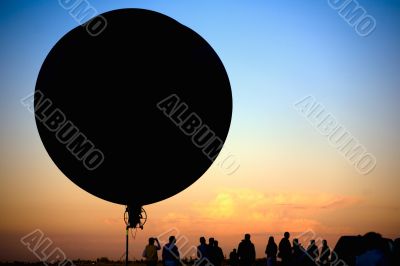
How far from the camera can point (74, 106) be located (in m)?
11.6

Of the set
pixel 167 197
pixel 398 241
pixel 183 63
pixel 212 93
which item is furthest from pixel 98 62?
pixel 398 241

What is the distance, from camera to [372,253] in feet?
27.5

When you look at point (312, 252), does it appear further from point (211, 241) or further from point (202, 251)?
point (202, 251)

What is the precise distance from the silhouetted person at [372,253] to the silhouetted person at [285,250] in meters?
10.6

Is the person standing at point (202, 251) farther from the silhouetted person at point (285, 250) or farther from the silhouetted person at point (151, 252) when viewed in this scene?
the silhouetted person at point (285, 250)

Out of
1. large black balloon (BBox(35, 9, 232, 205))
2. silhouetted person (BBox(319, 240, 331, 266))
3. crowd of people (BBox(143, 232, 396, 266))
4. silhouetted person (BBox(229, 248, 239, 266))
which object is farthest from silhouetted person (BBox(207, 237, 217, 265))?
large black balloon (BBox(35, 9, 232, 205))

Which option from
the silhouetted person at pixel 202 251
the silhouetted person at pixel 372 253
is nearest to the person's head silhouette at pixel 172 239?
the silhouetted person at pixel 202 251

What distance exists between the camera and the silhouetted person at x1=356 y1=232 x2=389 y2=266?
8324mm

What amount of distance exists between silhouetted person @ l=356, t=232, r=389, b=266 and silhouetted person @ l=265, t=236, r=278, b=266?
435 inches

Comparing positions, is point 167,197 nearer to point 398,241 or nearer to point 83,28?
point 83,28

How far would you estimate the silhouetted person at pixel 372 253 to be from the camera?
8324 mm

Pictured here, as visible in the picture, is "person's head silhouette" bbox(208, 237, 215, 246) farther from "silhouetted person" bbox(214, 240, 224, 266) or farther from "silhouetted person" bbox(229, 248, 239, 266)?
"silhouetted person" bbox(229, 248, 239, 266)

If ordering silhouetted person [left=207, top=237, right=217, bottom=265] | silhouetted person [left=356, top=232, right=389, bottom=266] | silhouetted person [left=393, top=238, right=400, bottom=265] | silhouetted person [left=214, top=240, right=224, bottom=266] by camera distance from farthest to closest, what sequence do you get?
silhouetted person [left=214, top=240, right=224, bottom=266] → silhouetted person [left=207, top=237, right=217, bottom=265] → silhouetted person [left=393, top=238, right=400, bottom=265] → silhouetted person [left=356, top=232, right=389, bottom=266]

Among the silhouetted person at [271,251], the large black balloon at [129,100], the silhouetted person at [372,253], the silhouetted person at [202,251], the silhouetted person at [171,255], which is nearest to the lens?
the silhouetted person at [372,253]
